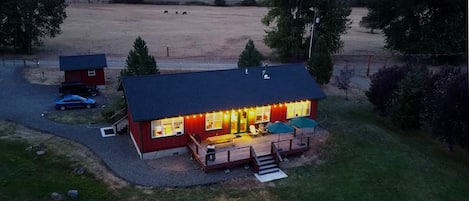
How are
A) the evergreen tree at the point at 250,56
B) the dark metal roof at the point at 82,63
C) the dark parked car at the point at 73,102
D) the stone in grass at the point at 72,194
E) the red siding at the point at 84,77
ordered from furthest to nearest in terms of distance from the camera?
the evergreen tree at the point at 250,56
the red siding at the point at 84,77
the dark metal roof at the point at 82,63
the dark parked car at the point at 73,102
the stone in grass at the point at 72,194

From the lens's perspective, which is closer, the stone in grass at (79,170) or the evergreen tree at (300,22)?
the stone in grass at (79,170)

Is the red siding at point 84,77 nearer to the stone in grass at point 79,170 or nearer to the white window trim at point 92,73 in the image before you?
the white window trim at point 92,73

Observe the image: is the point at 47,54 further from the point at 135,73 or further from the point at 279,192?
the point at 279,192

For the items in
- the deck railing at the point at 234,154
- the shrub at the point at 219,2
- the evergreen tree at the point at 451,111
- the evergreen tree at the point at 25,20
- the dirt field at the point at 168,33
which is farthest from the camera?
the shrub at the point at 219,2

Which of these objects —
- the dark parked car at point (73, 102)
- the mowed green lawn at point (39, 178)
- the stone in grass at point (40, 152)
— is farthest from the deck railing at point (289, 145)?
the dark parked car at point (73, 102)

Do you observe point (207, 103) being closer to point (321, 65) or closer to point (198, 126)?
point (198, 126)

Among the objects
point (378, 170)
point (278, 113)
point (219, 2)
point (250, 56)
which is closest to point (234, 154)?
point (278, 113)

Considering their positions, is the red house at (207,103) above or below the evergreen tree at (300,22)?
below

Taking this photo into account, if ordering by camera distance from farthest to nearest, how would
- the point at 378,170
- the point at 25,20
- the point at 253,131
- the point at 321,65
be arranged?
the point at 25,20 → the point at 321,65 → the point at 253,131 → the point at 378,170
